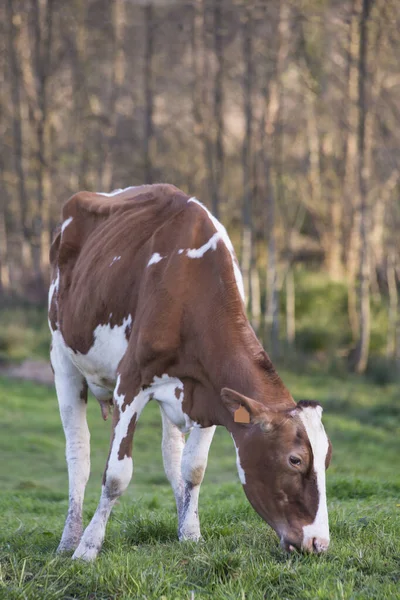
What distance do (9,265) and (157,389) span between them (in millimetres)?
24578

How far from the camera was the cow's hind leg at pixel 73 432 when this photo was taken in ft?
20.1

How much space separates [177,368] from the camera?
542 centimetres

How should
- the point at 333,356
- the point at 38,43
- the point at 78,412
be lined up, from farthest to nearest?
the point at 38,43, the point at 333,356, the point at 78,412

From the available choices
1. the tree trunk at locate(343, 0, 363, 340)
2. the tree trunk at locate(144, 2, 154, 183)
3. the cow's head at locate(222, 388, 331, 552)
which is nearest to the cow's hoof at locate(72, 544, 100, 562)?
the cow's head at locate(222, 388, 331, 552)

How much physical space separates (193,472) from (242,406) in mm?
1227

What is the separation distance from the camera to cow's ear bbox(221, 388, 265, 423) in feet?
15.6

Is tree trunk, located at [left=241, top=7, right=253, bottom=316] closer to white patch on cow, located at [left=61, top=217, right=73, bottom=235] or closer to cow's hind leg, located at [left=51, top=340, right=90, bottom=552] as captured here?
white patch on cow, located at [left=61, top=217, right=73, bottom=235]

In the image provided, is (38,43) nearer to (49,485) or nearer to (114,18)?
(114,18)

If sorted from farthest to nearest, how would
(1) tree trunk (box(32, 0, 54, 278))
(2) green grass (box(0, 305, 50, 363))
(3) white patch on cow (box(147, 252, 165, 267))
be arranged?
(1) tree trunk (box(32, 0, 54, 278))
(2) green grass (box(0, 305, 50, 363))
(3) white patch on cow (box(147, 252, 165, 267))

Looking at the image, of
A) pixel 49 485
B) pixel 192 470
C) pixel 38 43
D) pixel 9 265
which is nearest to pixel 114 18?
pixel 38 43

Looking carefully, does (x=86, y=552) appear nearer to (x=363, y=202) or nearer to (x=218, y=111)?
(x=363, y=202)

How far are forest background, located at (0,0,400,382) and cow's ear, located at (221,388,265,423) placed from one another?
14030 mm

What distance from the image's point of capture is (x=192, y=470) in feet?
19.2

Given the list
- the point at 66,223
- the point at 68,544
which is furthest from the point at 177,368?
the point at 66,223
